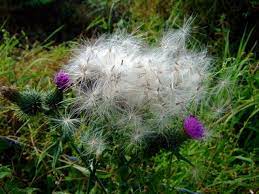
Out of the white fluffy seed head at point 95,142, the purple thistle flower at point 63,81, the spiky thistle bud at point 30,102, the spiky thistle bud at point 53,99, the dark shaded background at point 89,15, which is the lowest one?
the dark shaded background at point 89,15

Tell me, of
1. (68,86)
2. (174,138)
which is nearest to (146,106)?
(174,138)

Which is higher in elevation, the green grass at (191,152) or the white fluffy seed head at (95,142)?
the white fluffy seed head at (95,142)

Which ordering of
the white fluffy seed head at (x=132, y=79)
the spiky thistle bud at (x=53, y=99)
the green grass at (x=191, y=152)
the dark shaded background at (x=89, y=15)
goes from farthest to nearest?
the dark shaded background at (x=89, y=15)
the green grass at (x=191, y=152)
the spiky thistle bud at (x=53, y=99)
the white fluffy seed head at (x=132, y=79)

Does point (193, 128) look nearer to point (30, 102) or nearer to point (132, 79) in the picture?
point (132, 79)

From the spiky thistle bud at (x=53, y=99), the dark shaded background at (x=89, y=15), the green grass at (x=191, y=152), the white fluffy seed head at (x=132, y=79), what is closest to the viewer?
the white fluffy seed head at (x=132, y=79)

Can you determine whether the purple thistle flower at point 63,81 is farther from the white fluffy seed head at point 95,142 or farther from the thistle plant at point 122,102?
the white fluffy seed head at point 95,142

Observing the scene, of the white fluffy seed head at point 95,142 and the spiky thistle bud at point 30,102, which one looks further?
the spiky thistle bud at point 30,102

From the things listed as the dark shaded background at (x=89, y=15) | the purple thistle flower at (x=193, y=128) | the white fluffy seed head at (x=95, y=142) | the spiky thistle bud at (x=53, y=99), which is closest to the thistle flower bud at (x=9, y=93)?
the spiky thistle bud at (x=53, y=99)

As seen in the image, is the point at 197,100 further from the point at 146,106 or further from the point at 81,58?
the point at 81,58

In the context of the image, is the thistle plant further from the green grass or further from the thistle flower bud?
the green grass
